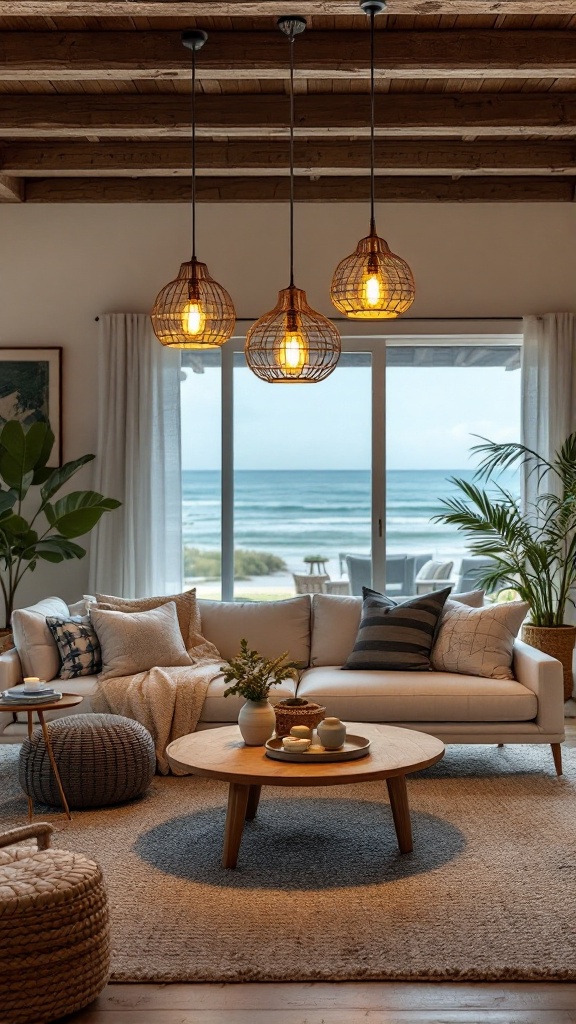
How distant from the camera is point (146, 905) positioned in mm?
3496

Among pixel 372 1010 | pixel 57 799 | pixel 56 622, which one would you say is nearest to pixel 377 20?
pixel 56 622

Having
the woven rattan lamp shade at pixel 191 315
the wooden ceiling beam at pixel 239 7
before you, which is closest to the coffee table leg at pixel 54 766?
the woven rattan lamp shade at pixel 191 315

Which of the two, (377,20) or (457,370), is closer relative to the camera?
(377,20)

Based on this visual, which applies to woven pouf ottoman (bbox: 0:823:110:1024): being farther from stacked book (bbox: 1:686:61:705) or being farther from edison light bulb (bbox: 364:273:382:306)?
edison light bulb (bbox: 364:273:382:306)

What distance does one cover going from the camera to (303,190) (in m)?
6.79

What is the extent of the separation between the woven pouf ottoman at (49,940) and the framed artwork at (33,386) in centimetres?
434

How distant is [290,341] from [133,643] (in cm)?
193

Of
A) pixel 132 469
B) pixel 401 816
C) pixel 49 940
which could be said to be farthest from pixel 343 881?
pixel 132 469

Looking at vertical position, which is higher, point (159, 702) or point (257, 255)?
point (257, 255)

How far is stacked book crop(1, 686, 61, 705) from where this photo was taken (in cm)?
436

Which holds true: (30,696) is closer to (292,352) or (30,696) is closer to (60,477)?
(292,352)

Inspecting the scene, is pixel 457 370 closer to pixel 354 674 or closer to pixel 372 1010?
pixel 354 674

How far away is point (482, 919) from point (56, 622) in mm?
2837

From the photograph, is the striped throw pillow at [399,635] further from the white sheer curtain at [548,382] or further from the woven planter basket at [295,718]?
the white sheer curtain at [548,382]
